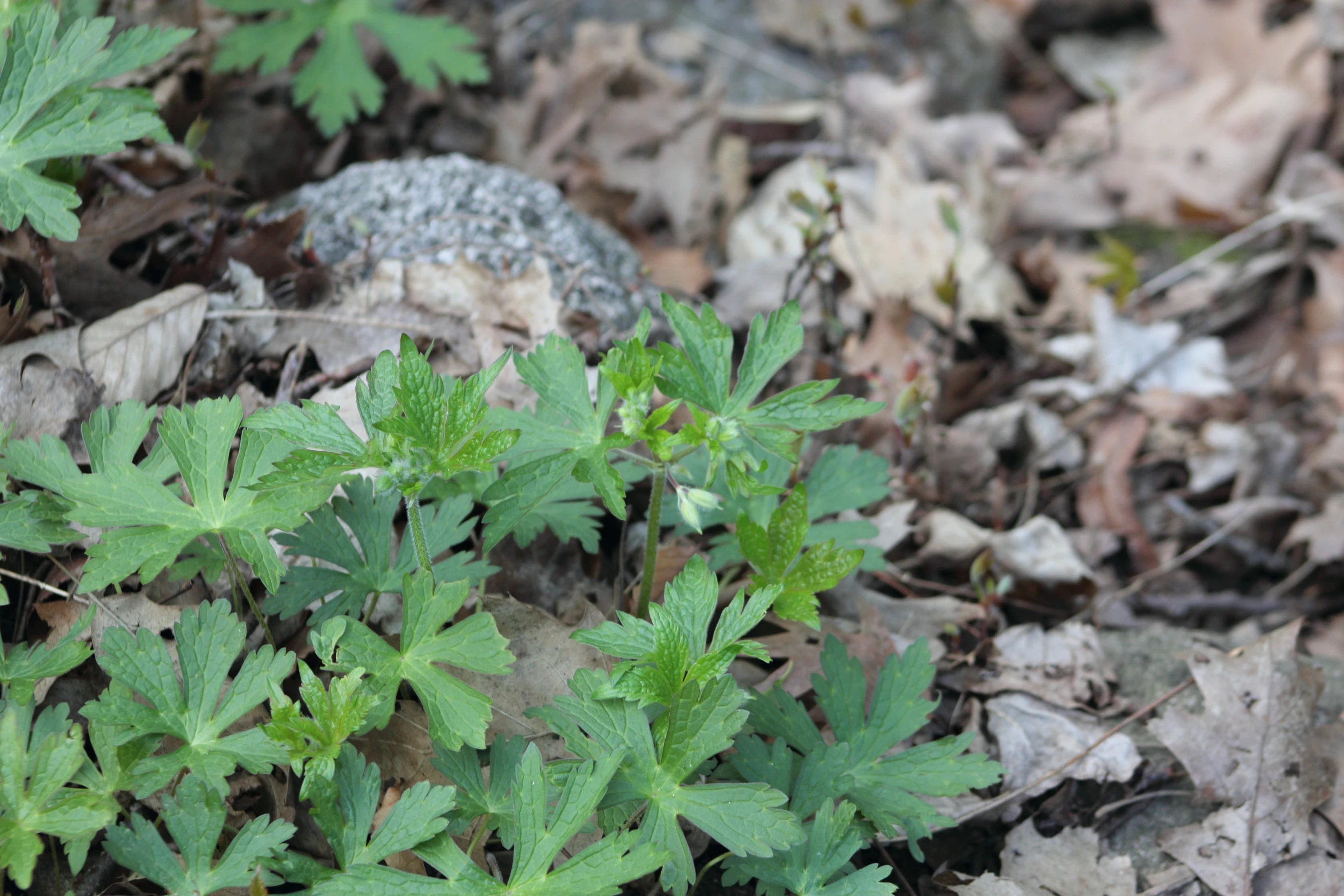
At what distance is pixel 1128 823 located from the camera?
78.6 inches

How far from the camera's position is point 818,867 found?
60.2 inches

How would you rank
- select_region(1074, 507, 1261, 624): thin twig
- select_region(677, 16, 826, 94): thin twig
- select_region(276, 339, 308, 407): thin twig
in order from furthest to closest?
select_region(677, 16, 826, 94): thin twig → select_region(1074, 507, 1261, 624): thin twig → select_region(276, 339, 308, 407): thin twig

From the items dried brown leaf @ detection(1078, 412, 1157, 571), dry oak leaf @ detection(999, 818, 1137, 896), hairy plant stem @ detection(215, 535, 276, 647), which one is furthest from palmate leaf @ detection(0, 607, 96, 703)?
dried brown leaf @ detection(1078, 412, 1157, 571)

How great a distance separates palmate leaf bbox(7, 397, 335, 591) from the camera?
4.97 ft

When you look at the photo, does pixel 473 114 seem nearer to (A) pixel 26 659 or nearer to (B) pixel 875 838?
(A) pixel 26 659

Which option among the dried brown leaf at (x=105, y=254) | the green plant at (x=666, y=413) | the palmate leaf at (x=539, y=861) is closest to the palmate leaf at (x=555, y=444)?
the green plant at (x=666, y=413)

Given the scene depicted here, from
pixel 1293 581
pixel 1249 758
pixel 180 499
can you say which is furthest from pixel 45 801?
pixel 1293 581

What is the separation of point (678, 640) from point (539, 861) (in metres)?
0.39

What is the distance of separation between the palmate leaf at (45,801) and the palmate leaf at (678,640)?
77 cm

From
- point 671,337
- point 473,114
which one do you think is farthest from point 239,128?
point 671,337

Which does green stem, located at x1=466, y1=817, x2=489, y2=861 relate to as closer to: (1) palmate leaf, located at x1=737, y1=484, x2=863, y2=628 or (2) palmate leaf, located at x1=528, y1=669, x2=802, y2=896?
(2) palmate leaf, located at x1=528, y1=669, x2=802, y2=896

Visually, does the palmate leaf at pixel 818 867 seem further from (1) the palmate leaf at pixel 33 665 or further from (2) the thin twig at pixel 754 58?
(2) the thin twig at pixel 754 58

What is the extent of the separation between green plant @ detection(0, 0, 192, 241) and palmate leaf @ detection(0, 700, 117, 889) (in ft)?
3.13

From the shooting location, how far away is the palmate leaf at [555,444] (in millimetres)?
1594
